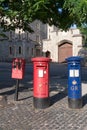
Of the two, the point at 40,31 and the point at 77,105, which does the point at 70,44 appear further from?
the point at 77,105

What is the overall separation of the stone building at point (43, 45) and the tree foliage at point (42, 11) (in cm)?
4355

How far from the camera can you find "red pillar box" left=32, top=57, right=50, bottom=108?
9438 millimetres

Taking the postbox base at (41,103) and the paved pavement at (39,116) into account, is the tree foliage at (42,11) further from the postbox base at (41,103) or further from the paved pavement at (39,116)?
the paved pavement at (39,116)

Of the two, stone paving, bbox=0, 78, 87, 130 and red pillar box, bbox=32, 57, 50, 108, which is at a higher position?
red pillar box, bbox=32, 57, 50, 108

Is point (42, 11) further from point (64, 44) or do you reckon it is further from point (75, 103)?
point (64, 44)

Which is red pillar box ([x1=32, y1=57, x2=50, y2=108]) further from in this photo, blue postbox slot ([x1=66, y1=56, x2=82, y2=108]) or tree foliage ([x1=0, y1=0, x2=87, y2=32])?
tree foliage ([x1=0, y1=0, x2=87, y2=32])

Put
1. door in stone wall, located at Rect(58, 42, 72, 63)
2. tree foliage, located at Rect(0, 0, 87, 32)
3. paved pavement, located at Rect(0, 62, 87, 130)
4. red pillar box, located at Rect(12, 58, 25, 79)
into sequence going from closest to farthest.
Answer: paved pavement, located at Rect(0, 62, 87, 130) → tree foliage, located at Rect(0, 0, 87, 32) → red pillar box, located at Rect(12, 58, 25, 79) → door in stone wall, located at Rect(58, 42, 72, 63)

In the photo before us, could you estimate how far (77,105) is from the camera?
9.23 metres

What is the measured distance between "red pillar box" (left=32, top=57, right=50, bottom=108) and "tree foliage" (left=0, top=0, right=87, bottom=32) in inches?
48.5

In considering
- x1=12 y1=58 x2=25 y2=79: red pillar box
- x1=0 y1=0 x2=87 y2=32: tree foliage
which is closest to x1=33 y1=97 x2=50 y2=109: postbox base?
x1=12 y1=58 x2=25 y2=79: red pillar box

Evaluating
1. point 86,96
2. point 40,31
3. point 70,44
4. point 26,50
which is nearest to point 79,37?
point 70,44

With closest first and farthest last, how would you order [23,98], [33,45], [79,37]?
[23,98], [79,37], [33,45]

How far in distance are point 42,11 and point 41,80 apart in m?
2.00

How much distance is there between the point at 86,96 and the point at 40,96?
263 cm
